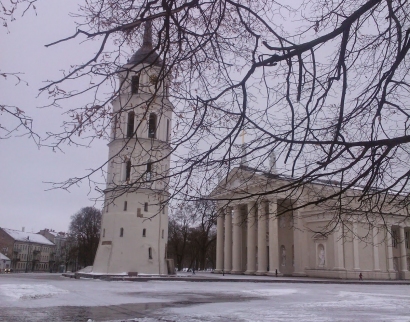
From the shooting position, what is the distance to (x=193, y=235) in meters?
78.8

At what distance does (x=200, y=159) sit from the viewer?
7.51 meters

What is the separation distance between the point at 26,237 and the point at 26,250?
3.37 m

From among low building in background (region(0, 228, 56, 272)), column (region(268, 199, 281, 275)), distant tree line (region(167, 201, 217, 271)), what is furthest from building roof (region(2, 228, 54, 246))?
column (region(268, 199, 281, 275))

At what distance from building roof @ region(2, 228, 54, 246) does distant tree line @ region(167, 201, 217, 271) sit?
3961 cm

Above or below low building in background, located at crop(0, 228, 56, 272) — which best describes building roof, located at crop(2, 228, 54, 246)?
above

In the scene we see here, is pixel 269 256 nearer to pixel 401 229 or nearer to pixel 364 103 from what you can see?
pixel 401 229

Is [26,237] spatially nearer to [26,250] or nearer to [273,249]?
[26,250]

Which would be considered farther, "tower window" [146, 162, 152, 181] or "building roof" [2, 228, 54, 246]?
"building roof" [2, 228, 54, 246]

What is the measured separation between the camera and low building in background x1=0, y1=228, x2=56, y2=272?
360 feet

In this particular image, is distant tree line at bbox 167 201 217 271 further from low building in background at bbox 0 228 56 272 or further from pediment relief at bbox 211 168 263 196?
low building in background at bbox 0 228 56 272

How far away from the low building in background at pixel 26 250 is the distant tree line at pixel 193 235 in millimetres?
35385

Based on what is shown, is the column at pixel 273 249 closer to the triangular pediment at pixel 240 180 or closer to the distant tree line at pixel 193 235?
the distant tree line at pixel 193 235

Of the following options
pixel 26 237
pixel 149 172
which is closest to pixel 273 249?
pixel 149 172

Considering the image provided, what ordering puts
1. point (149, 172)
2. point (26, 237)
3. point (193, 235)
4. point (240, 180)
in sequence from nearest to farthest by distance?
1. point (149, 172)
2. point (240, 180)
3. point (193, 235)
4. point (26, 237)
